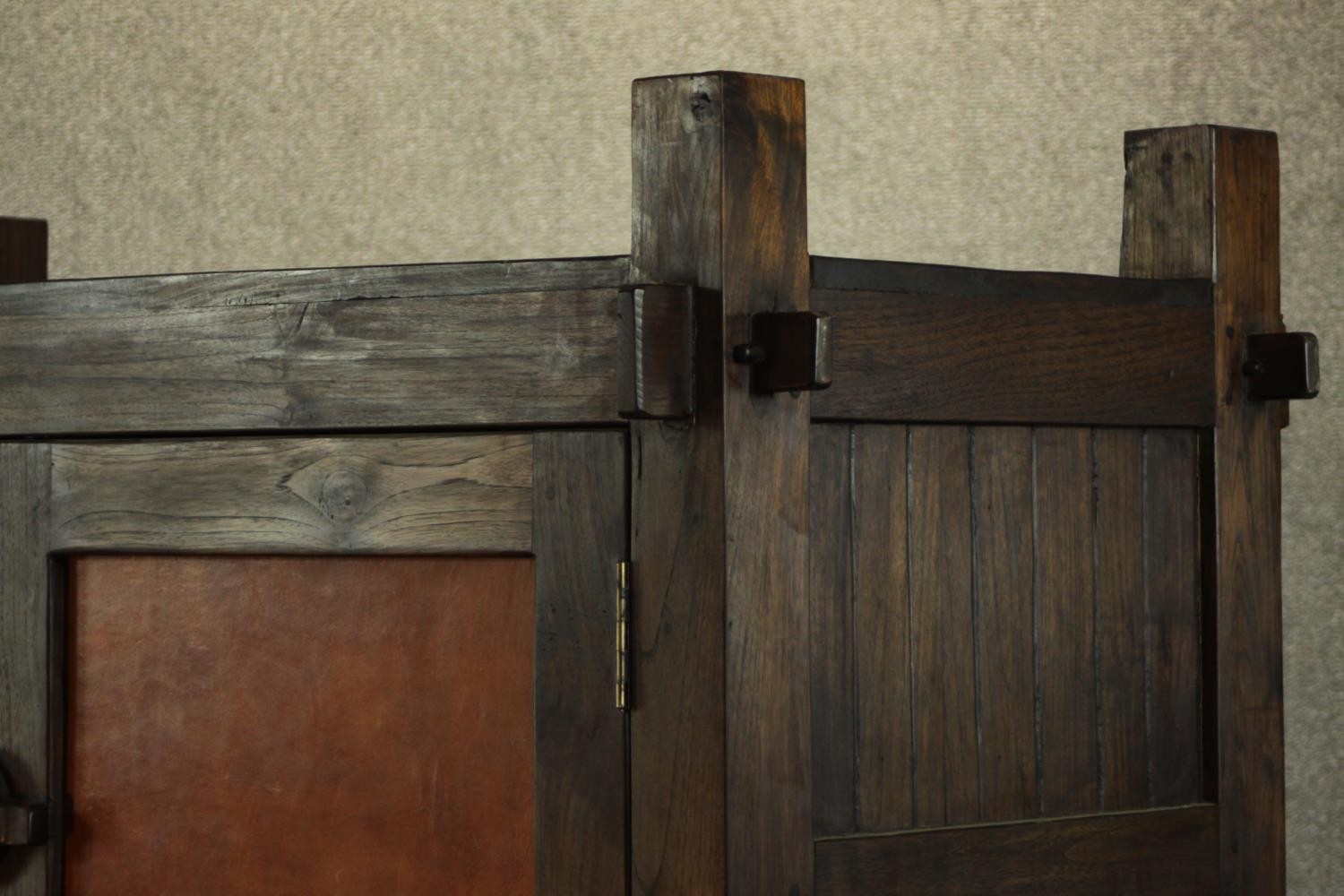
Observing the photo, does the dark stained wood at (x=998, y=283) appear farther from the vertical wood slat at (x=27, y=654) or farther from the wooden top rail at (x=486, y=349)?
the vertical wood slat at (x=27, y=654)

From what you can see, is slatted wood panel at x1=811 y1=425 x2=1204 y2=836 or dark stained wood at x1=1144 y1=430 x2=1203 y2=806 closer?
slatted wood panel at x1=811 y1=425 x2=1204 y2=836

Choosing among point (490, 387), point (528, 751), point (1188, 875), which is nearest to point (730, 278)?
point (490, 387)

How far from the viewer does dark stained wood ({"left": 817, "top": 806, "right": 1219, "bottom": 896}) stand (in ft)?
3.53

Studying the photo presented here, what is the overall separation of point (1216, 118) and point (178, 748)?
1.34 m

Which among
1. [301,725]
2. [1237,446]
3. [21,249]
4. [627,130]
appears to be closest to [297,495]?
[301,725]

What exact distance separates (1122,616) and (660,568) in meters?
0.39

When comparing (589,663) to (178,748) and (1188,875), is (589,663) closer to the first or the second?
(178,748)

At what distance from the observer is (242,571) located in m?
1.14

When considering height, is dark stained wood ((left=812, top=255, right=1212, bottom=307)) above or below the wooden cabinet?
above

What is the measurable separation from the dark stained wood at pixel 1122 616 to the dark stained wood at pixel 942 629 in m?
0.12

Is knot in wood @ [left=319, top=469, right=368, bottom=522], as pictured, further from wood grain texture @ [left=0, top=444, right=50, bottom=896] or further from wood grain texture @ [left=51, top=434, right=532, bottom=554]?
wood grain texture @ [left=0, top=444, right=50, bottom=896]

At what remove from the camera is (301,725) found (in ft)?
3.68

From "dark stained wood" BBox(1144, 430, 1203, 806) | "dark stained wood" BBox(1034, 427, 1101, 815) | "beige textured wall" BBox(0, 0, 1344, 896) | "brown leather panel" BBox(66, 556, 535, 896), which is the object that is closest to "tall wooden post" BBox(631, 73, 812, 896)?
"brown leather panel" BBox(66, 556, 535, 896)

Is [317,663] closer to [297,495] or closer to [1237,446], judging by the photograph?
[297,495]
